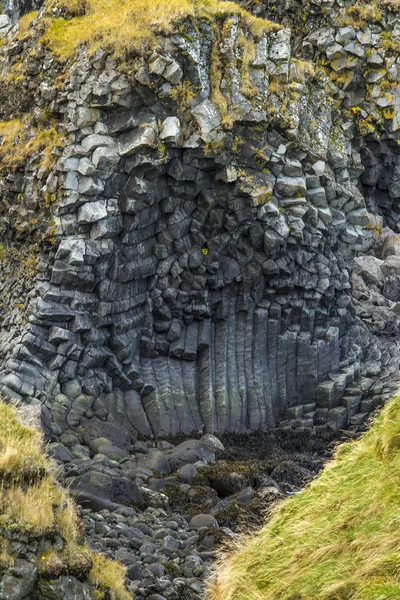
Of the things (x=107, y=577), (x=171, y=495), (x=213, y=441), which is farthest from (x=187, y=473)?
(x=107, y=577)

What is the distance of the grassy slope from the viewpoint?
11.5 m

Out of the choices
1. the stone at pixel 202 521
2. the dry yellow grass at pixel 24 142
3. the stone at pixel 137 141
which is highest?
the dry yellow grass at pixel 24 142

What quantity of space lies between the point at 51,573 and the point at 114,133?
61.4ft

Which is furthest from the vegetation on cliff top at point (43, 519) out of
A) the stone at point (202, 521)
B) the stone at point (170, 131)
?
the stone at point (170, 131)

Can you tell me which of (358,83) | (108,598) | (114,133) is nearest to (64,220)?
(114,133)

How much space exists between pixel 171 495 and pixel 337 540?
35.1 feet

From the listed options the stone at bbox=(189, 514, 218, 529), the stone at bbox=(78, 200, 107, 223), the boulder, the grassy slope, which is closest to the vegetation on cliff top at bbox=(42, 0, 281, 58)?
the stone at bbox=(78, 200, 107, 223)

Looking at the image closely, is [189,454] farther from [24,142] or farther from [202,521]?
[24,142]

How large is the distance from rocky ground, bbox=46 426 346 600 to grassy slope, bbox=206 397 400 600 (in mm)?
2423

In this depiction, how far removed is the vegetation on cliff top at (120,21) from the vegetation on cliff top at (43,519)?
58.7 feet

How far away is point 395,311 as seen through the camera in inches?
1612

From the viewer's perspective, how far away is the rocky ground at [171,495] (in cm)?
1712

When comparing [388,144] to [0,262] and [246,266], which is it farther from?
[0,262]

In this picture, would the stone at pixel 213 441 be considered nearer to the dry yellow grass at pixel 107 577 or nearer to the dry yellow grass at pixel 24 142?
the dry yellow grass at pixel 24 142
